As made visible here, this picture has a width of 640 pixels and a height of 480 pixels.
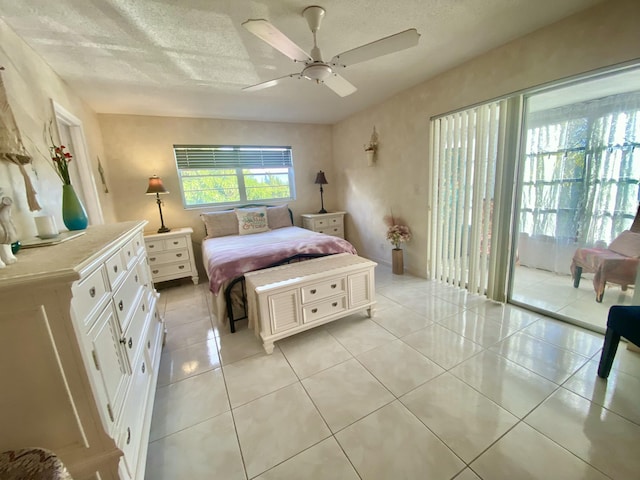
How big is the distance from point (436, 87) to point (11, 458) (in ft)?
12.4

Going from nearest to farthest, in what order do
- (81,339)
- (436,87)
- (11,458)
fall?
(11,458), (81,339), (436,87)

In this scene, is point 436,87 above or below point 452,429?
above

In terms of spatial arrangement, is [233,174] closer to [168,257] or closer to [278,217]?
[278,217]

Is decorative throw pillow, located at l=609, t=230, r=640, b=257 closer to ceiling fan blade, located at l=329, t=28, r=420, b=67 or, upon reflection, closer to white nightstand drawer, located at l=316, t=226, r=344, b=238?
ceiling fan blade, located at l=329, t=28, r=420, b=67

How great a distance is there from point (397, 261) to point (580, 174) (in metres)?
2.19

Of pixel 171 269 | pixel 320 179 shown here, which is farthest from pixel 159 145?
pixel 320 179

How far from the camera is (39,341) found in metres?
0.77

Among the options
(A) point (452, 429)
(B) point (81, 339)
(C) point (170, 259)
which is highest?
(B) point (81, 339)

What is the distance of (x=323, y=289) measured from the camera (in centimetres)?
222

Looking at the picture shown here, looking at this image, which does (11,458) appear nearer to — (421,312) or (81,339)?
(81,339)

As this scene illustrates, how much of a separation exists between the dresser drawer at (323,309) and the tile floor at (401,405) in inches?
7.2

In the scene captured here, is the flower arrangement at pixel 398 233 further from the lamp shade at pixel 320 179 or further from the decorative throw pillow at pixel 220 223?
the decorative throw pillow at pixel 220 223

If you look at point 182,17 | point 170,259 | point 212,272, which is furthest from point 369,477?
point 170,259

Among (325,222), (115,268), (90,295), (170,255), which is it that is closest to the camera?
(90,295)
